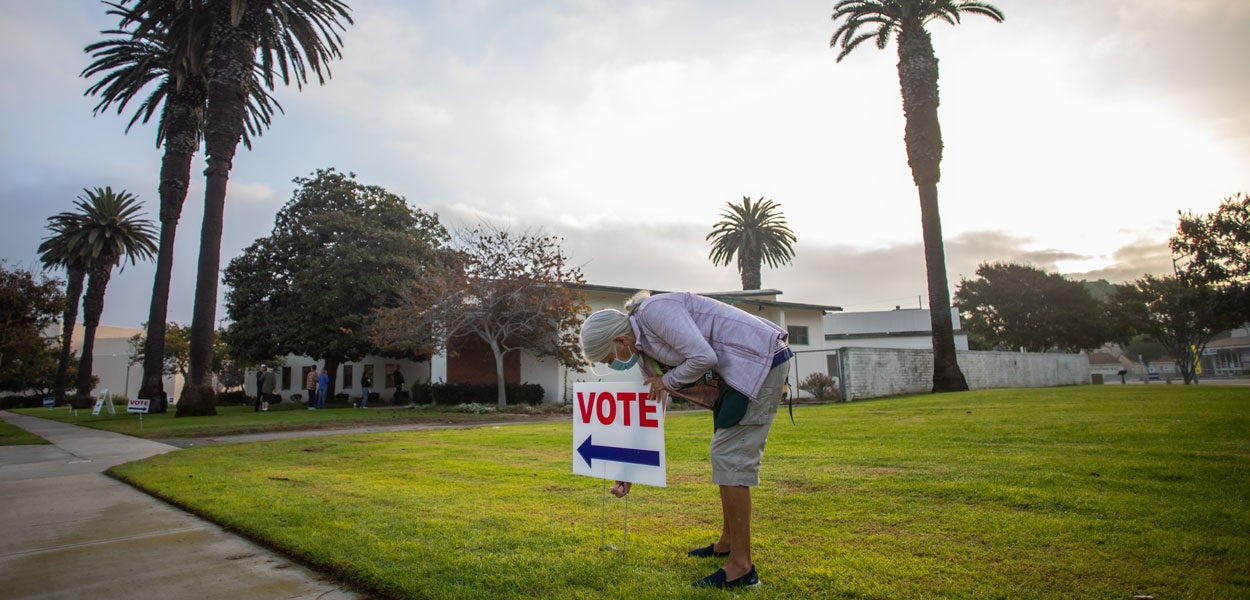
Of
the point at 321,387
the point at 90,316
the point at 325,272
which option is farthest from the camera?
the point at 90,316

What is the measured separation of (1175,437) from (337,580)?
8.55 m

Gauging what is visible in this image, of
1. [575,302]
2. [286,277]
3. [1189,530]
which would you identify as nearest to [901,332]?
[575,302]

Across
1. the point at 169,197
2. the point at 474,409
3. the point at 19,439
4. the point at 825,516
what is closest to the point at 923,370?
the point at 474,409

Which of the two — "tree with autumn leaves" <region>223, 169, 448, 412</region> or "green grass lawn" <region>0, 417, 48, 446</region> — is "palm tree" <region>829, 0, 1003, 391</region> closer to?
"tree with autumn leaves" <region>223, 169, 448, 412</region>

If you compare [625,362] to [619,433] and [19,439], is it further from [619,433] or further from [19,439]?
[19,439]

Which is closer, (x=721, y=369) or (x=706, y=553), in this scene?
(x=721, y=369)

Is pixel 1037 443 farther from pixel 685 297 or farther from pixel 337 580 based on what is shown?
pixel 337 580

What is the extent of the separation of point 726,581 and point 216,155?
23242mm

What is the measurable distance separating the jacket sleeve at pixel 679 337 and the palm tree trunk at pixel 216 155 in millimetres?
21541

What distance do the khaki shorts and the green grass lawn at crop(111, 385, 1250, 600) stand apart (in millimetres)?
530

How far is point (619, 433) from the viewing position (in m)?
3.83

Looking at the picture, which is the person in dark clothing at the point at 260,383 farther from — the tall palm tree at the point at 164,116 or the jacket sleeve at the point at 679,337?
the jacket sleeve at the point at 679,337

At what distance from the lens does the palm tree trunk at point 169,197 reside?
24.8 meters

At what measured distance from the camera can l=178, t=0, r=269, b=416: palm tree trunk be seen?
20.4 m
